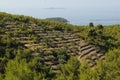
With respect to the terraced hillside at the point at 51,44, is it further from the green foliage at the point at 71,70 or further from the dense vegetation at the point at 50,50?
the green foliage at the point at 71,70

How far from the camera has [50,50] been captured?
5369 centimetres

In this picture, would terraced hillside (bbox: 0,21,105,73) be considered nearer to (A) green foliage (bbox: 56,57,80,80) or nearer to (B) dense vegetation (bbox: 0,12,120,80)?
(B) dense vegetation (bbox: 0,12,120,80)

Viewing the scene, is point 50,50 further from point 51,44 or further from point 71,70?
point 71,70

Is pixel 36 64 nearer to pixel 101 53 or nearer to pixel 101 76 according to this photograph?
pixel 101 76

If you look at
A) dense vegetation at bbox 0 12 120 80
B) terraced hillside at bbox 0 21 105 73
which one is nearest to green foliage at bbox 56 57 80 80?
dense vegetation at bbox 0 12 120 80

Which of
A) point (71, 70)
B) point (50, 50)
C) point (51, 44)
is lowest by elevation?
point (71, 70)

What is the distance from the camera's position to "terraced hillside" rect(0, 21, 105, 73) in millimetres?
51463

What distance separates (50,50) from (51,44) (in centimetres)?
287

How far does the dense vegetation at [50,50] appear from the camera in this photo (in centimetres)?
3916

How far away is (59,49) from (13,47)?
7.44 m

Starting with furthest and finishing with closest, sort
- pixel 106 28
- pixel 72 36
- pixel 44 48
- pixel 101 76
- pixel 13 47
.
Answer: pixel 106 28 < pixel 72 36 < pixel 44 48 < pixel 13 47 < pixel 101 76

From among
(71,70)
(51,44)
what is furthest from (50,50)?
(71,70)

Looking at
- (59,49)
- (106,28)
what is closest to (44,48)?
(59,49)

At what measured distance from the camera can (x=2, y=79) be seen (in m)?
36.3
